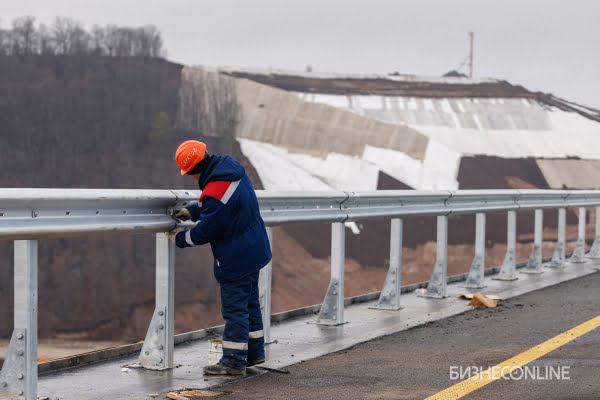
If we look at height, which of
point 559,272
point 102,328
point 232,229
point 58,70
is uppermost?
point 58,70

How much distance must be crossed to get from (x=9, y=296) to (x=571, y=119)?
59675 mm

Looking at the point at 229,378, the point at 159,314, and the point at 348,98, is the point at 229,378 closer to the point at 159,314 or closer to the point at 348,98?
the point at 159,314

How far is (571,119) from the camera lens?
94.1 metres

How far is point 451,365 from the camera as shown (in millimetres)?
6938

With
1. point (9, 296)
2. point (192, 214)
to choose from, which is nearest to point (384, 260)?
point (9, 296)

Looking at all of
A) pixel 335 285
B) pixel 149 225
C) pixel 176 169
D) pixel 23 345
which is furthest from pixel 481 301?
pixel 176 169

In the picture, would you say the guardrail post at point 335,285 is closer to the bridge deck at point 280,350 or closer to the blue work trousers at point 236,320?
the bridge deck at point 280,350

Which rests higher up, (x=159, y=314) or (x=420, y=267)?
(x=159, y=314)

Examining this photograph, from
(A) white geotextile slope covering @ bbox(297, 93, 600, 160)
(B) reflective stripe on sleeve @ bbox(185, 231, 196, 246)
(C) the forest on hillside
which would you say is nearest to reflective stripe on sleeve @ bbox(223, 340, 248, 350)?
(B) reflective stripe on sleeve @ bbox(185, 231, 196, 246)

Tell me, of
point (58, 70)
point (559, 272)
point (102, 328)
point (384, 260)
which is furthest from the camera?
point (58, 70)

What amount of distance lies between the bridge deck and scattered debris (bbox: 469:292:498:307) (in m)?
0.13

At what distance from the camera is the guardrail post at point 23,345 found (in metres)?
5.32

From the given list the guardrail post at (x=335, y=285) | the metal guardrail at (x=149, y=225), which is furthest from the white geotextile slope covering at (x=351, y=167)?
the guardrail post at (x=335, y=285)

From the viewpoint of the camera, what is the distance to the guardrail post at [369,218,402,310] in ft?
33.5
